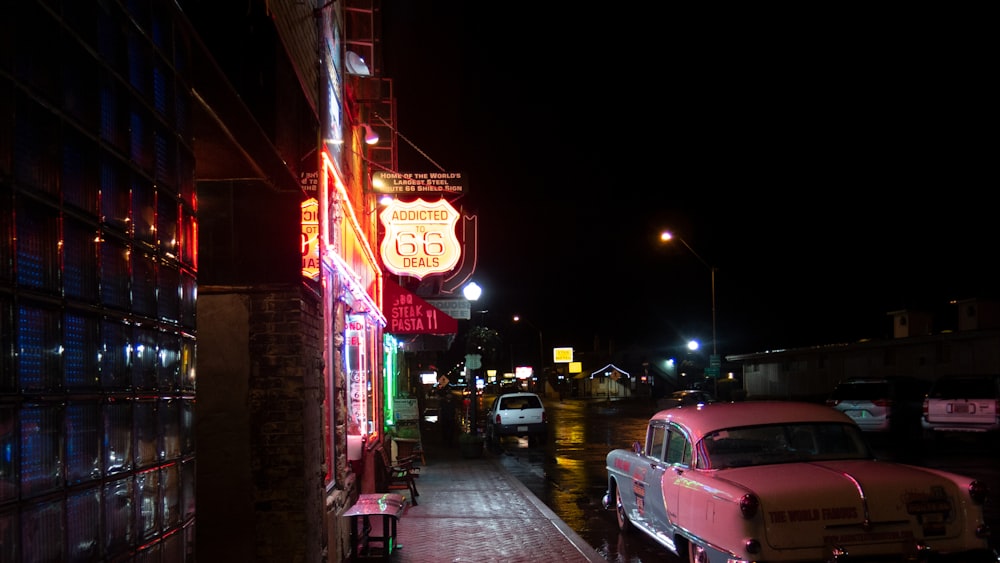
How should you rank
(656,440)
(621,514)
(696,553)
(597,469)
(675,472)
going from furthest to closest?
(597,469) < (621,514) < (656,440) < (675,472) < (696,553)

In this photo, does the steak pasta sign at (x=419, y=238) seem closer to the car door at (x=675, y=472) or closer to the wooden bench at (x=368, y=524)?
the wooden bench at (x=368, y=524)

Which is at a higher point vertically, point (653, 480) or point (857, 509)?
point (857, 509)

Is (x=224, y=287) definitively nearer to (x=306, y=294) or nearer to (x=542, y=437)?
(x=306, y=294)

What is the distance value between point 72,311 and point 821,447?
6635 mm

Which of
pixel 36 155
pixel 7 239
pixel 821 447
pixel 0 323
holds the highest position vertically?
pixel 36 155

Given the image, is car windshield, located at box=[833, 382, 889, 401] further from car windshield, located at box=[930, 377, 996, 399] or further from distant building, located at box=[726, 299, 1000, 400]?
distant building, located at box=[726, 299, 1000, 400]

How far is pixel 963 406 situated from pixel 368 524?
16.7m

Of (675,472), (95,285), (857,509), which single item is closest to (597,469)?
(675,472)

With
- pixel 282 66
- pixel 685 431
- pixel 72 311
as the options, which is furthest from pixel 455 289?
pixel 72 311

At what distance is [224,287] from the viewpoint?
21.7 ft

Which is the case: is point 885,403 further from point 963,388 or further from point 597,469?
point 597,469

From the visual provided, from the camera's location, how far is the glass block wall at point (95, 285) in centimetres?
227

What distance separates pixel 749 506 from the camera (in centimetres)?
599

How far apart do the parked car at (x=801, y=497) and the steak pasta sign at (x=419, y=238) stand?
297 inches
